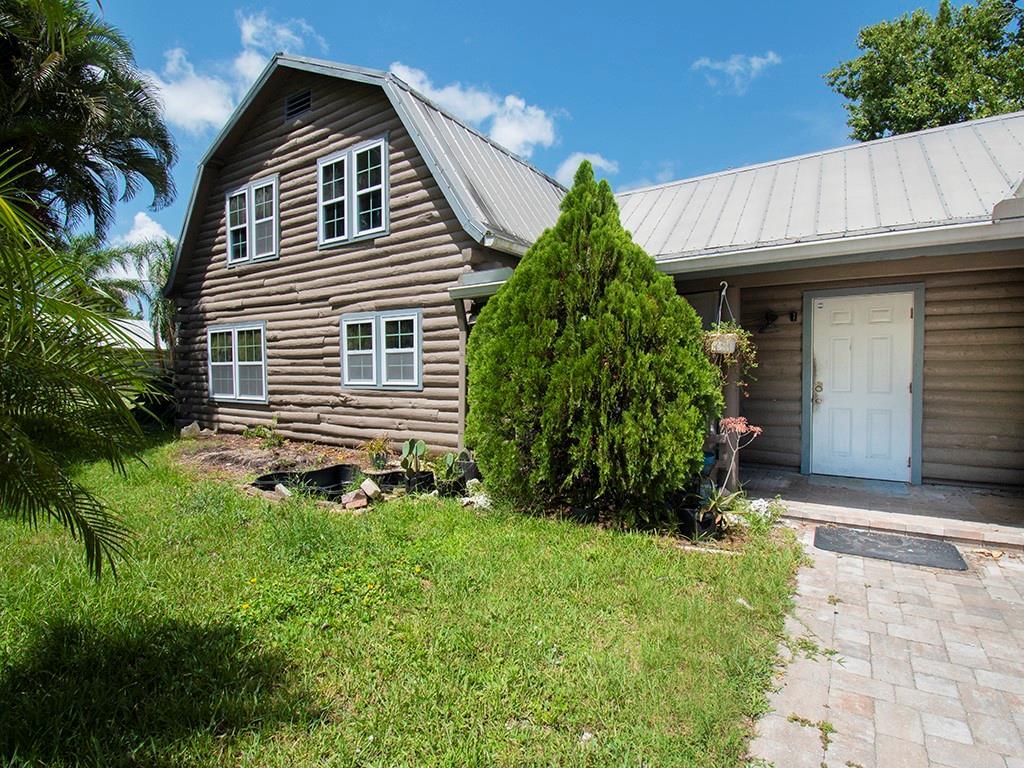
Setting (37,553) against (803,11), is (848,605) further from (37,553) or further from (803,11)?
(803,11)

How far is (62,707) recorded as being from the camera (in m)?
2.24

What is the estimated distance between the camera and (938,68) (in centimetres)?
1619

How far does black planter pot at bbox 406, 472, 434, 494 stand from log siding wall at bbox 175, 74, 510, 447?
1215mm

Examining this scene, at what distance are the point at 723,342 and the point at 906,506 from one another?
102 inches

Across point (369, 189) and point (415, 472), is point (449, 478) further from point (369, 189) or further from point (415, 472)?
point (369, 189)

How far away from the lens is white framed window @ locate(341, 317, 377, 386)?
8711mm

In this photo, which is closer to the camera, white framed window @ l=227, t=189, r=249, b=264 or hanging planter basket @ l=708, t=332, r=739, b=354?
hanging planter basket @ l=708, t=332, r=739, b=354

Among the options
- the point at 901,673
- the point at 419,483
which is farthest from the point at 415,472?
the point at 901,673

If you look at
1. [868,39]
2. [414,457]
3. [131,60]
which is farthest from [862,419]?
[868,39]

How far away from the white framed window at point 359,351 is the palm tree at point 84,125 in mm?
6076

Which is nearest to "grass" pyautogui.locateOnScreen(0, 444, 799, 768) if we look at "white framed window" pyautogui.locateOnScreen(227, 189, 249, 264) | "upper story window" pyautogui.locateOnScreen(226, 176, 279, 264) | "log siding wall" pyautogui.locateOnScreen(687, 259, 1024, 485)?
"log siding wall" pyautogui.locateOnScreen(687, 259, 1024, 485)

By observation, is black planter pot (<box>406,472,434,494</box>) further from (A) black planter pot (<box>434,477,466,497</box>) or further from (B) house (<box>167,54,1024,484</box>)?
(B) house (<box>167,54,1024,484</box>)

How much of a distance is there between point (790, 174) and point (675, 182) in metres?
1.87

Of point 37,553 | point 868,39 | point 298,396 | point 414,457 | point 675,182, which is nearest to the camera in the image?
point 37,553
